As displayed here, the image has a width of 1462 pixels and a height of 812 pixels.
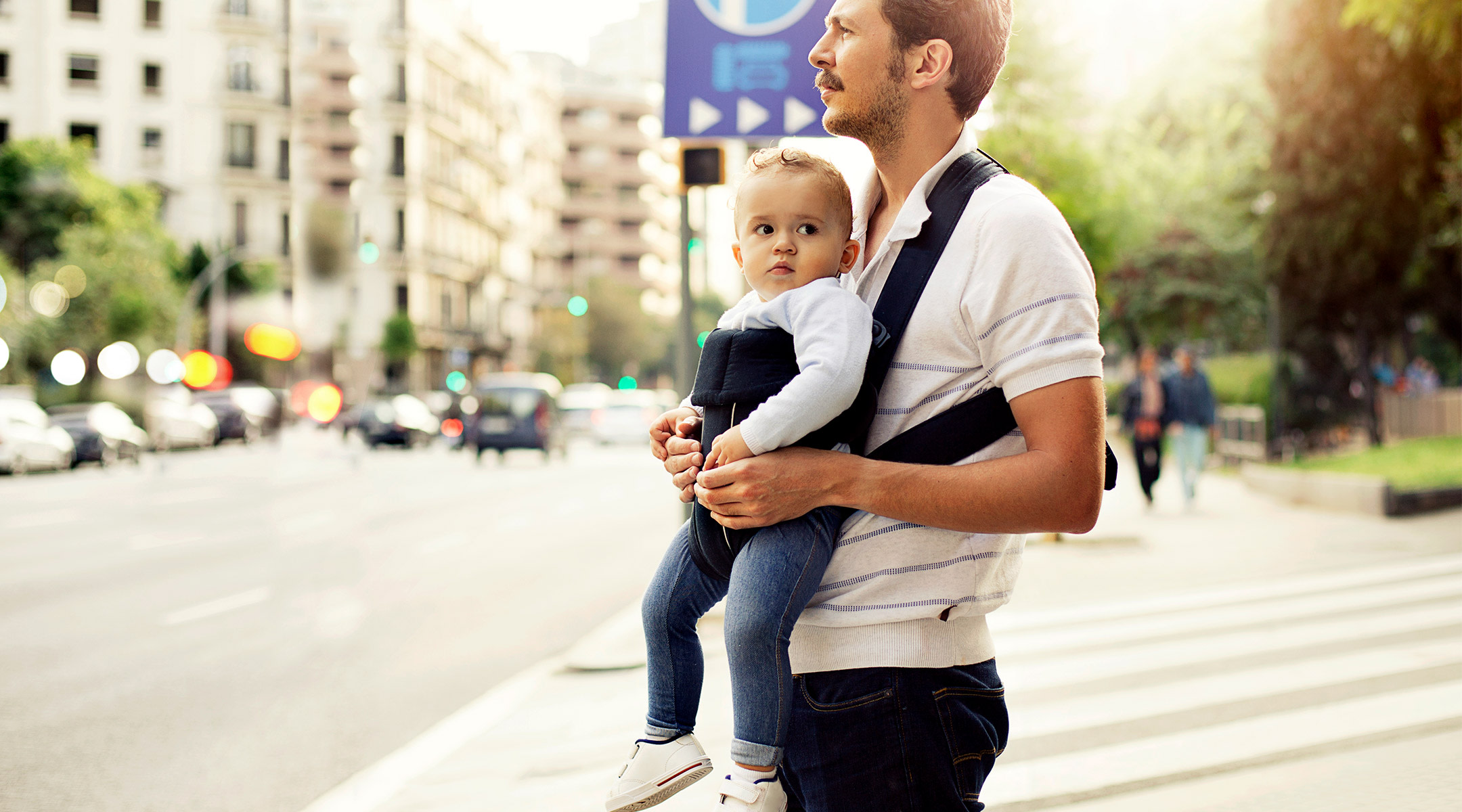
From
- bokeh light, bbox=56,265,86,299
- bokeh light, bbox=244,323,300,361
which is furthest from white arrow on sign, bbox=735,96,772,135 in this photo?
bokeh light, bbox=244,323,300,361

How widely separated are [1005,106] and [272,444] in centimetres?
2976

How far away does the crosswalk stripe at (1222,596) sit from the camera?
8.50 metres

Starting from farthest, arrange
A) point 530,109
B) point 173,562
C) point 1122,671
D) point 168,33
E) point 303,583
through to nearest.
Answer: point 530,109
point 168,33
point 173,562
point 303,583
point 1122,671

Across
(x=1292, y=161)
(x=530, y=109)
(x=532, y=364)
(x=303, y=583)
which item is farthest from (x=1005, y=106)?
(x=530, y=109)

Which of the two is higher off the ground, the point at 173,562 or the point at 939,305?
the point at 939,305

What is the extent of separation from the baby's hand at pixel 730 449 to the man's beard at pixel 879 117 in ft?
1.64

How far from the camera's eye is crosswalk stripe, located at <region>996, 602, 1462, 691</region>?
6809 millimetres

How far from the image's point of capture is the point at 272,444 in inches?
1687

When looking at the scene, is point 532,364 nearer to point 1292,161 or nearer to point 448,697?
point 1292,161

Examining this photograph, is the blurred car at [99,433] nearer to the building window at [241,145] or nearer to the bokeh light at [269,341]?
the bokeh light at [269,341]

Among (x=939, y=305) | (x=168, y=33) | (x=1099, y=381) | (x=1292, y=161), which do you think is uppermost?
(x=168, y=33)

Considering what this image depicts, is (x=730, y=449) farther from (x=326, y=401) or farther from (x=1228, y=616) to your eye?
(x=326, y=401)

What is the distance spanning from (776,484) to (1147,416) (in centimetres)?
1453

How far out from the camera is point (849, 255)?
2053 millimetres
